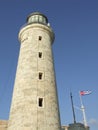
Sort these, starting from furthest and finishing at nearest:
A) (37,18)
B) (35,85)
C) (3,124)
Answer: (37,18), (3,124), (35,85)

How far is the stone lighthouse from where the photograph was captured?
20.1m

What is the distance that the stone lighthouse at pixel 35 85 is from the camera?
65.9ft

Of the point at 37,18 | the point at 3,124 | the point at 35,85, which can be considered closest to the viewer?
the point at 35,85

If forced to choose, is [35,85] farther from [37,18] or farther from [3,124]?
[37,18]

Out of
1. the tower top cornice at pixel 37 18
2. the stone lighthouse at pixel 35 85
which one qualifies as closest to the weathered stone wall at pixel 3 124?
the stone lighthouse at pixel 35 85

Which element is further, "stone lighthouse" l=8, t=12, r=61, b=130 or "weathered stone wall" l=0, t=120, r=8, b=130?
"weathered stone wall" l=0, t=120, r=8, b=130

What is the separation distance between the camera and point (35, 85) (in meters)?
22.2

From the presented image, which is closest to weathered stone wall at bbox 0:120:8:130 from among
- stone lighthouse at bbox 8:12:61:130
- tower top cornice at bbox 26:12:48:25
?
stone lighthouse at bbox 8:12:61:130

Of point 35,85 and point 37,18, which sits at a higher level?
point 37,18

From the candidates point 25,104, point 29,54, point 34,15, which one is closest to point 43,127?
point 25,104

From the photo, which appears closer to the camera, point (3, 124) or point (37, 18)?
point (3, 124)

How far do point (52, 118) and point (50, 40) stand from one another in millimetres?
11948

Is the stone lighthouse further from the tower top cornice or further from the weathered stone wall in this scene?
the weathered stone wall

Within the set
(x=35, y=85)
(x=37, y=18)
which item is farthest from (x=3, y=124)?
(x=37, y=18)
